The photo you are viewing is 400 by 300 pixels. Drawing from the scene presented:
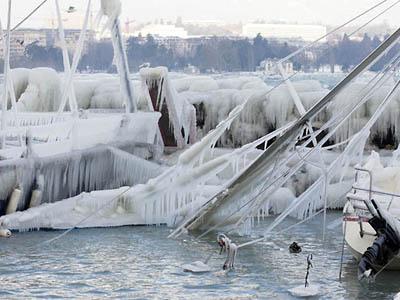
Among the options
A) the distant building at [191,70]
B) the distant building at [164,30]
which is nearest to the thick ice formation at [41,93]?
the distant building at [164,30]

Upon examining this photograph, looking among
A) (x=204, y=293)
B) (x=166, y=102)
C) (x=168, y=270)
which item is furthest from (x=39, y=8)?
(x=204, y=293)

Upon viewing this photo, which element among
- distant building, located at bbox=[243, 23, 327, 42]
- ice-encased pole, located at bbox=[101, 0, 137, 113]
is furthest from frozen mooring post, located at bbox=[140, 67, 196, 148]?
distant building, located at bbox=[243, 23, 327, 42]

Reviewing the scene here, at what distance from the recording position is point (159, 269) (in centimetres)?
1265

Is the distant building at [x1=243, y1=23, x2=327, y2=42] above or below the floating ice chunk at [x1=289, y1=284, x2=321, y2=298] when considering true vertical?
above

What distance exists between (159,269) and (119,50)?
20.5 ft

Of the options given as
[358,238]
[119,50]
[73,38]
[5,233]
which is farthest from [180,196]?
[73,38]

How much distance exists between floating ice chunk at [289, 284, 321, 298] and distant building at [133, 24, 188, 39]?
31.3 feet

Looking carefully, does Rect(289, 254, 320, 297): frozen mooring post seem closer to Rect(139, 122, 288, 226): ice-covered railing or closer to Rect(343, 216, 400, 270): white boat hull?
Rect(343, 216, 400, 270): white boat hull

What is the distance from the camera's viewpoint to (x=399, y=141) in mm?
18828

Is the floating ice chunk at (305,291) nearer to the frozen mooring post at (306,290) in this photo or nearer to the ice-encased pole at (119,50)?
the frozen mooring post at (306,290)

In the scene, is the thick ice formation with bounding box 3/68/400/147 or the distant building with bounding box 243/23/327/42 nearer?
the thick ice formation with bounding box 3/68/400/147

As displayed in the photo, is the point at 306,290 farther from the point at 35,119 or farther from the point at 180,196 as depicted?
the point at 35,119

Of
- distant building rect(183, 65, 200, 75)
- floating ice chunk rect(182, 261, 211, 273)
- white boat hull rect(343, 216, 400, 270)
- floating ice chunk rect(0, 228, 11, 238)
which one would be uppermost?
distant building rect(183, 65, 200, 75)

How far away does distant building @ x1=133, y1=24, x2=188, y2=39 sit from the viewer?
20047 mm
